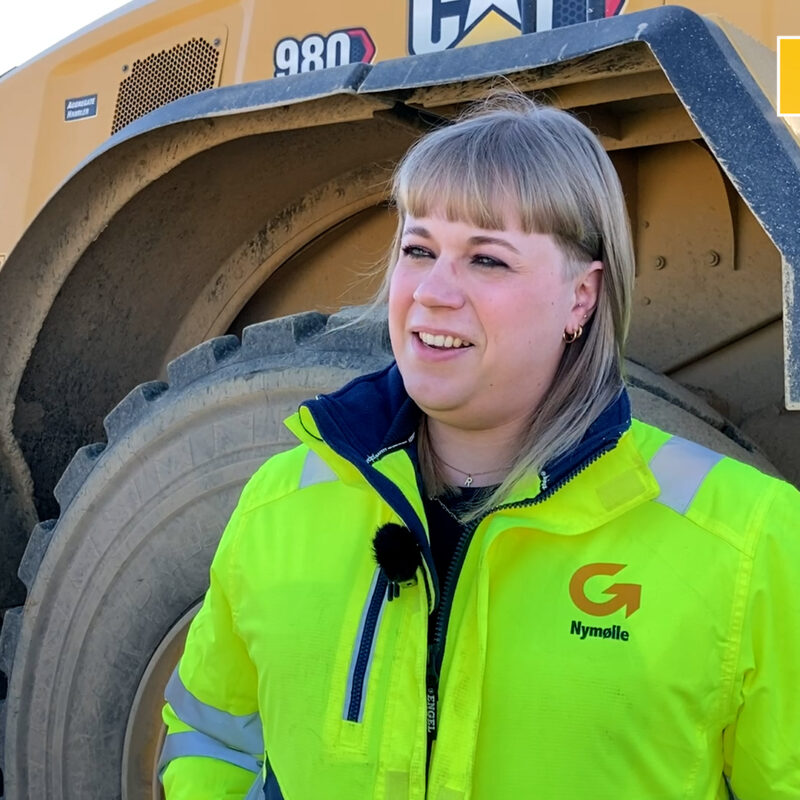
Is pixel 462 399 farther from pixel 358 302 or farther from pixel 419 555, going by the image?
pixel 358 302

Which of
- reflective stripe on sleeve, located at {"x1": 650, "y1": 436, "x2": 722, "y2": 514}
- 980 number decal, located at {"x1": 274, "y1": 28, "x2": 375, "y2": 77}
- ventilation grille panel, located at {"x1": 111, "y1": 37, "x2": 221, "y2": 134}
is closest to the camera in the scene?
reflective stripe on sleeve, located at {"x1": 650, "y1": 436, "x2": 722, "y2": 514}

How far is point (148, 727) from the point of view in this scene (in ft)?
7.79

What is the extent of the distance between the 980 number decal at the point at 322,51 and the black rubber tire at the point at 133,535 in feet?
2.10

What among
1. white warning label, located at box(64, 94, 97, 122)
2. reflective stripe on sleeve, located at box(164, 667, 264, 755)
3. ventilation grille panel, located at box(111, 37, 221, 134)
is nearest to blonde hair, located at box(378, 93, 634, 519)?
reflective stripe on sleeve, located at box(164, 667, 264, 755)

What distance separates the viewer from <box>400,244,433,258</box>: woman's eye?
1485mm

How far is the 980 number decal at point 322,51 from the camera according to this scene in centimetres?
245

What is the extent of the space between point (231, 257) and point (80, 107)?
596 mm

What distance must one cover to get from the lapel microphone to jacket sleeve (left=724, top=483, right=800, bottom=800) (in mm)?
395

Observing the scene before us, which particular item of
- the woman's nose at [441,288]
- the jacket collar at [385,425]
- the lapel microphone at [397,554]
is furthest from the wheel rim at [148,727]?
the woman's nose at [441,288]

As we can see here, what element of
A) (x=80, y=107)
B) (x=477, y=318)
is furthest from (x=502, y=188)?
(x=80, y=107)

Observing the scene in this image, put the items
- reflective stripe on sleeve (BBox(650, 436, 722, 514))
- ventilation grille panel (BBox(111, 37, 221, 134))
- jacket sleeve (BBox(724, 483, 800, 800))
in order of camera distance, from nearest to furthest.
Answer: jacket sleeve (BBox(724, 483, 800, 800)), reflective stripe on sleeve (BBox(650, 436, 722, 514)), ventilation grille panel (BBox(111, 37, 221, 134))

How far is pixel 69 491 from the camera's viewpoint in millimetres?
2561

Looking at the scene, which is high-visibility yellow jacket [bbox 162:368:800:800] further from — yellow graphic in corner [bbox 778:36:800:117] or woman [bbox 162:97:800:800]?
yellow graphic in corner [bbox 778:36:800:117]

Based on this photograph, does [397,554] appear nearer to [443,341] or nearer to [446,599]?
[446,599]
